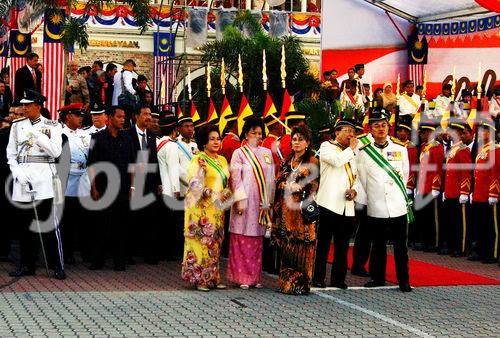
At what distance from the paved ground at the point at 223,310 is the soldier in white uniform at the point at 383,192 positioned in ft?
1.23

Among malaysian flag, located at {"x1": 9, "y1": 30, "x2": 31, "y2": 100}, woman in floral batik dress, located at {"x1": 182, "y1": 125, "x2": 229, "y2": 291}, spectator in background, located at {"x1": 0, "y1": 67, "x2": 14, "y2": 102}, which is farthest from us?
malaysian flag, located at {"x1": 9, "y1": 30, "x2": 31, "y2": 100}

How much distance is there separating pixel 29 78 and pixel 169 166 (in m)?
4.81

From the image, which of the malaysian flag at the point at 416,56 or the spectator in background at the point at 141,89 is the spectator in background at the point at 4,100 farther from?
the malaysian flag at the point at 416,56

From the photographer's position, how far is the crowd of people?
10.3 meters

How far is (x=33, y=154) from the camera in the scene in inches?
425

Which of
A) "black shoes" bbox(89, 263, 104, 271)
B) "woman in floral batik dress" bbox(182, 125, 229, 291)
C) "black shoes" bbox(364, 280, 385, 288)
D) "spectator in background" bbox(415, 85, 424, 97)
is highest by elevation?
"spectator in background" bbox(415, 85, 424, 97)

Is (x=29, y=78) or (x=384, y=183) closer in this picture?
(x=384, y=183)

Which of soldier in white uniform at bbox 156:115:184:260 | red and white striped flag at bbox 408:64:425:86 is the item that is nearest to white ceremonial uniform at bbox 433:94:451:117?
red and white striped flag at bbox 408:64:425:86

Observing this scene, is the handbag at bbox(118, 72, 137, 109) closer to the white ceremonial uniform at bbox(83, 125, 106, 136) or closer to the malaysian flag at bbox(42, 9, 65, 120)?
the malaysian flag at bbox(42, 9, 65, 120)

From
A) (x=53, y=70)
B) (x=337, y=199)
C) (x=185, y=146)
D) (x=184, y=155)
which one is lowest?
(x=337, y=199)

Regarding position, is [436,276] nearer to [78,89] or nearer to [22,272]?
[22,272]

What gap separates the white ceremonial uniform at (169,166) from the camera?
12.3 metres

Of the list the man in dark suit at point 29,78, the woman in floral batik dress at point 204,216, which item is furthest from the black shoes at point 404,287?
the man in dark suit at point 29,78

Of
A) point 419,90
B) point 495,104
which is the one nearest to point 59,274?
point 495,104
